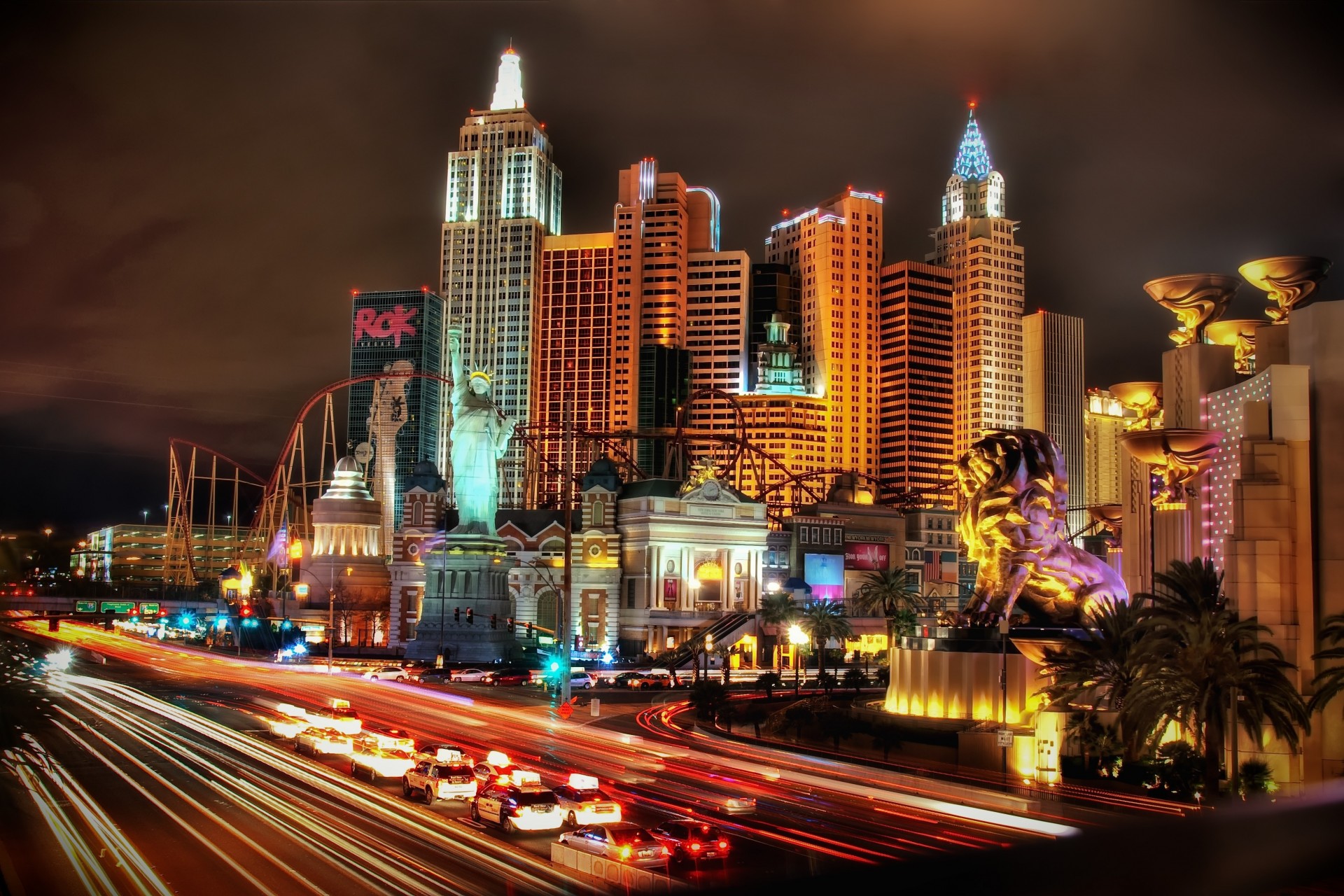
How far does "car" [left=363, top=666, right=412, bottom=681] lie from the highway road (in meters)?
15.0

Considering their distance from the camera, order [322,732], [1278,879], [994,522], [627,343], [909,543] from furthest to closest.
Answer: [627,343], [909,543], [994,522], [322,732], [1278,879]

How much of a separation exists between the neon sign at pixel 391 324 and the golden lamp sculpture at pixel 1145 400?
514 feet

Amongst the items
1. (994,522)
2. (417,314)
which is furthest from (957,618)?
(417,314)

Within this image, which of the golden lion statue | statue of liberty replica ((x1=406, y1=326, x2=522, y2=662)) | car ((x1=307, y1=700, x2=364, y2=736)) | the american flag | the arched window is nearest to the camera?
car ((x1=307, y1=700, x2=364, y2=736))

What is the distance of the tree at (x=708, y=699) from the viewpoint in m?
53.5

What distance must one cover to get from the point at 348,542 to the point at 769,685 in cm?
7679

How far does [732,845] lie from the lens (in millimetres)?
24797

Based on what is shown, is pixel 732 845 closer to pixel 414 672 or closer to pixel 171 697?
pixel 171 697

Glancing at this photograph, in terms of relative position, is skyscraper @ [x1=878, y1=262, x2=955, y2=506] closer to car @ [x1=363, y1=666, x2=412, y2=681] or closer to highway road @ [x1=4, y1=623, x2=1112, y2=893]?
car @ [x1=363, y1=666, x2=412, y2=681]

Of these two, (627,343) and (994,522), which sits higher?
(627,343)

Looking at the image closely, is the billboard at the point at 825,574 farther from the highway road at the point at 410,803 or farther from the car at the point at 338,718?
the car at the point at 338,718

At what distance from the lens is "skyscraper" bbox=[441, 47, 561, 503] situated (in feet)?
626

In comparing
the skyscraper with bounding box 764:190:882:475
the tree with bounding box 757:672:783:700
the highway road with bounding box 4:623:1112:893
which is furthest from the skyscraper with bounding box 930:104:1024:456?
the highway road with bounding box 4:623:1112:893

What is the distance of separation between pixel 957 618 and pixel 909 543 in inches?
3537
